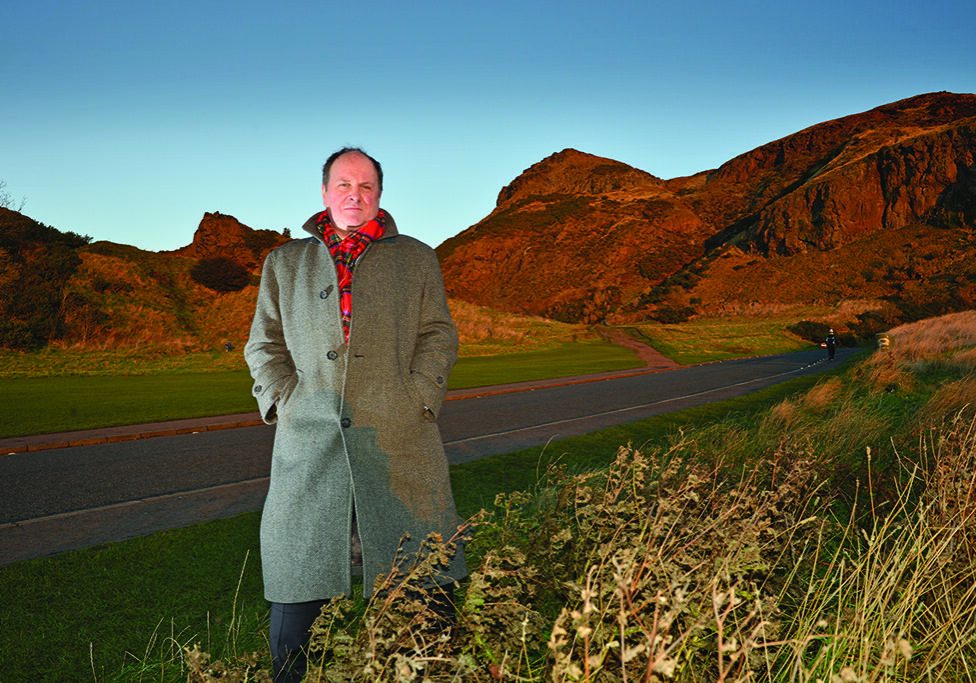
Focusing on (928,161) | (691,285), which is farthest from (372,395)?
(928,161)

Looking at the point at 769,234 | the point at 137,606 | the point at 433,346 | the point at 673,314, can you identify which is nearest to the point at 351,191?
the point at 433,346

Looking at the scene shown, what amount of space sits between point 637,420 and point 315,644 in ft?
36.0

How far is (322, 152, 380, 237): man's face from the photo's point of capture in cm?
264

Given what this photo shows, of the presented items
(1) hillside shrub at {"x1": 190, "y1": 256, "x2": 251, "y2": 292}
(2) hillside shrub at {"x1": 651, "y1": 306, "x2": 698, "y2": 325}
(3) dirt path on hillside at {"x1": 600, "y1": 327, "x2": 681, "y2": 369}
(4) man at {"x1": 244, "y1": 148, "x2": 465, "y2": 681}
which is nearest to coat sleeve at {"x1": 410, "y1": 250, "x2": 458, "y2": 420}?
(4) man at {"x1": 244, "y1": 148, "x2": 465, "y2": 681}

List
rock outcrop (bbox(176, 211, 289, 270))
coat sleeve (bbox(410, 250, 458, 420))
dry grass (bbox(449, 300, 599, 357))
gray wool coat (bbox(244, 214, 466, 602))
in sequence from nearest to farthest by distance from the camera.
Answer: gray wool coat (bbox(244, 214, 466, 602)) < coat sleeve (bbox(410, 250, 458, 420)) < dry grass (bbox(449, 300, 599, 357)) < rock outcrop (bbox(176, 211, 289, 270))

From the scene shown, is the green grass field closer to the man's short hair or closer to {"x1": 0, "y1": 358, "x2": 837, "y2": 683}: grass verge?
{"x1": 0, "y1": 358, "x2": 837, "y2": 683}: grass verge

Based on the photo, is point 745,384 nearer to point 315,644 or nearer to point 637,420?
point 637,420

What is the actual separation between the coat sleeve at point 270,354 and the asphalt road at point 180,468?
4.05 metres

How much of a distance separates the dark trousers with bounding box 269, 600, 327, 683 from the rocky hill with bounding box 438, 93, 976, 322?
72.1 meters

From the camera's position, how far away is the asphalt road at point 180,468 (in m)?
6.09

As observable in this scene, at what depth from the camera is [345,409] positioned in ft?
8.12

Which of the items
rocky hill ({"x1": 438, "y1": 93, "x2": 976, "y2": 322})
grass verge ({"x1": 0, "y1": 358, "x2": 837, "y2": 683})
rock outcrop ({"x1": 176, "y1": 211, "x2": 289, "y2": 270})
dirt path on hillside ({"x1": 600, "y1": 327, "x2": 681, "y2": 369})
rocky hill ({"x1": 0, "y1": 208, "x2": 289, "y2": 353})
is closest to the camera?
grass verge ({"x1": 0, "y1": 358, "x2": 837, "y2": 683})

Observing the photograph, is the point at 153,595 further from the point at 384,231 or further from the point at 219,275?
the point at 219,275

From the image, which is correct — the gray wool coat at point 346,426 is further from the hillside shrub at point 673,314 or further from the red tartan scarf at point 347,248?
the hillside shrub at point 673,314
